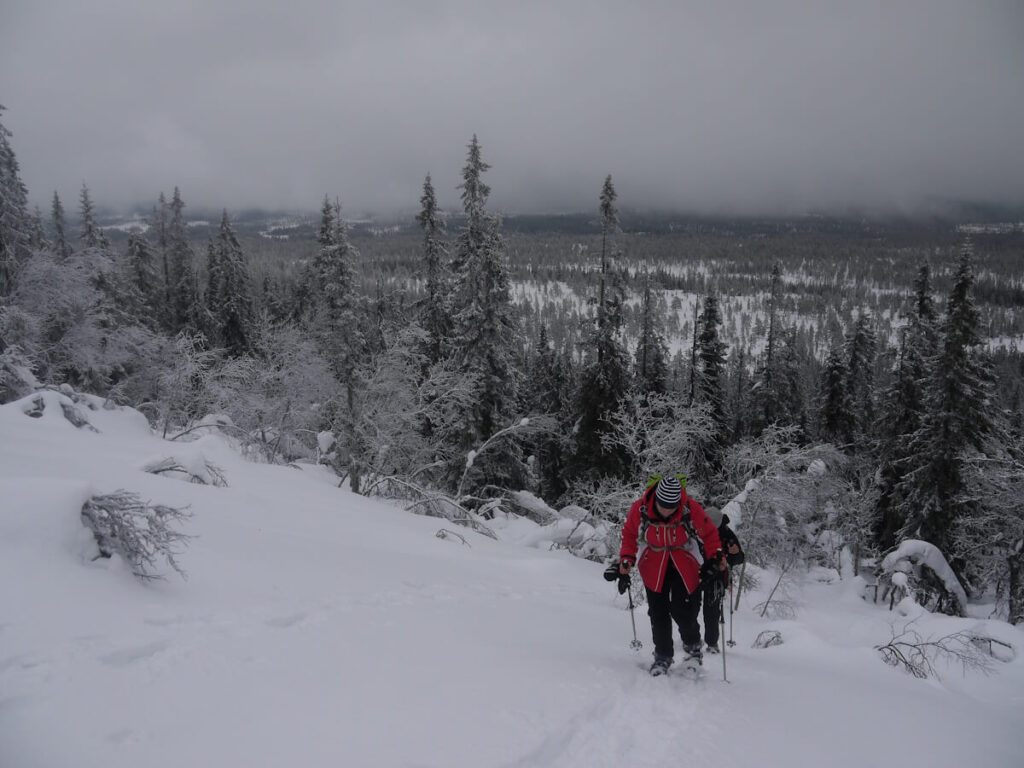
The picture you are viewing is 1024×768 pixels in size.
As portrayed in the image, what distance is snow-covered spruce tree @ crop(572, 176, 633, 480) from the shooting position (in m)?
25.1

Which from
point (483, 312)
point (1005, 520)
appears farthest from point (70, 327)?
point (1005, 520)

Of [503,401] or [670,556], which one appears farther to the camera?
[503,401]

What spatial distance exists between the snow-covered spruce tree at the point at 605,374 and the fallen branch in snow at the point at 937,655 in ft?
55.8

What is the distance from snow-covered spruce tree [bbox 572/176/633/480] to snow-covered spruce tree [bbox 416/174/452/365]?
6.91 metres

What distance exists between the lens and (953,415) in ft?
72.0

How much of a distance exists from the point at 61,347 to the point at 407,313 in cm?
1781

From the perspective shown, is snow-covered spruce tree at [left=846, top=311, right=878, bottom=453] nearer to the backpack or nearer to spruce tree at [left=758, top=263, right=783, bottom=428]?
spruce tree at [left=758, top=263, right=783, bottom=428]

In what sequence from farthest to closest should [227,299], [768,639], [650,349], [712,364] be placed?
[227,299]
[712,364]
[650,349]
[768,639]

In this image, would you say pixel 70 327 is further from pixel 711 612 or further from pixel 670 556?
pixel 711 612

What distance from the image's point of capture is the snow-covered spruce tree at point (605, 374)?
25.1 metres

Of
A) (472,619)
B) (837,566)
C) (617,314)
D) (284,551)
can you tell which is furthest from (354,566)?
(837,566)

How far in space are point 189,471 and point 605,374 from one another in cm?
1969

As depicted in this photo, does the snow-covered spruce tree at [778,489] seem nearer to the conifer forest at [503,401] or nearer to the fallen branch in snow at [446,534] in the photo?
the conifer forest at [503,401]

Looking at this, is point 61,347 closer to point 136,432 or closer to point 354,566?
point 136,432
